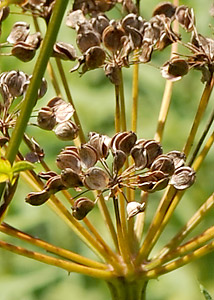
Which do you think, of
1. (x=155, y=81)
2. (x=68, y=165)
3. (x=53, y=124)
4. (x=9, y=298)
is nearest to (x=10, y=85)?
(x=53, y=124)

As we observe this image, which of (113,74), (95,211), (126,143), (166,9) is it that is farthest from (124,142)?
(95,211)

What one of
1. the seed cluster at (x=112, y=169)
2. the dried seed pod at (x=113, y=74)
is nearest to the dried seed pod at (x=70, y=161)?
the seed cluster at (x=112, y=169)

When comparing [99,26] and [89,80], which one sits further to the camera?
[89,80]

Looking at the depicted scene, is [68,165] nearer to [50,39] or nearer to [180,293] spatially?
[50,39]

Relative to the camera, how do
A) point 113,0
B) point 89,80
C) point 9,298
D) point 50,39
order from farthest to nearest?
point 89,80 < point 9,298 < point 113,0 < point 50,39

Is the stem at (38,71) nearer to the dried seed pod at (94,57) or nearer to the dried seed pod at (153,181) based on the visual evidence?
the dried seed pod at (153,181)

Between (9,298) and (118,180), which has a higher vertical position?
(118,180)

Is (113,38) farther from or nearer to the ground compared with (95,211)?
farther from the ground

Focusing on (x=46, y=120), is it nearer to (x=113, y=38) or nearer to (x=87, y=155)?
(x=87, y=155)
